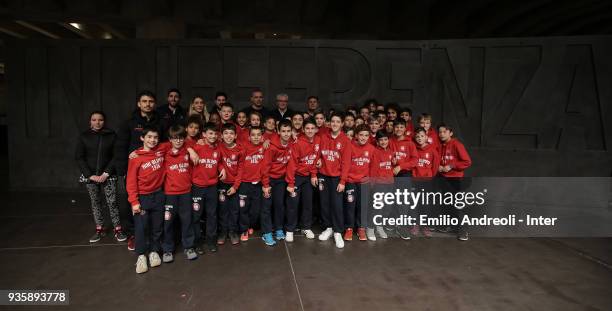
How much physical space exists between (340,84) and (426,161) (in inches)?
120

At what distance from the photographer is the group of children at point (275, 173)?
13.3ft

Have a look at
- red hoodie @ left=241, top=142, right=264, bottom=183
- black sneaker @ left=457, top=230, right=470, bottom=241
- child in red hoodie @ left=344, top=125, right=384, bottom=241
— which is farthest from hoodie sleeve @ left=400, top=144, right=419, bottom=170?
red hoodie @ left=241, top=142, right=264, bottom=183

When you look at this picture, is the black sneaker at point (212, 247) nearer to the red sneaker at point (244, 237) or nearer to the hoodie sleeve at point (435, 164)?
the red sneaker at point (244, 237)

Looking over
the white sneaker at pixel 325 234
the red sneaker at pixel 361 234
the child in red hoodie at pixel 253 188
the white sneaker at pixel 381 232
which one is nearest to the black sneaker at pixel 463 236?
the white sneaker at pixel 381 232

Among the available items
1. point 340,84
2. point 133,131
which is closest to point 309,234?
point 133,131

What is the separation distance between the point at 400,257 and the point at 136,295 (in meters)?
2.72

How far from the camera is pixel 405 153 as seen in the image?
496cm

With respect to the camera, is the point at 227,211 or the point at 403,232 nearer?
the point at 227,211

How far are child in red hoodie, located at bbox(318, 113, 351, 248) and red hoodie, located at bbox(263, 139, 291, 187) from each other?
1.50 feet

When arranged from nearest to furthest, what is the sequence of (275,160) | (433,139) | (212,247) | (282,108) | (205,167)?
(205,167), (212,247), (275,160), (433,139), (282,108)

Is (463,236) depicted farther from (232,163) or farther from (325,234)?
(232,163)

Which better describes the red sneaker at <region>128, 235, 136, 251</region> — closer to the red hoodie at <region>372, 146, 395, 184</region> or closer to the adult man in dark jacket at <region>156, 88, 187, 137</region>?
the adult man in dark jacket at <region>156, 88, 187, 137</region>

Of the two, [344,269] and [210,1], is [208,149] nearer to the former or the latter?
[344,269]

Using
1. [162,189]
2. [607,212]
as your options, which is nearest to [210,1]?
[162,189]
